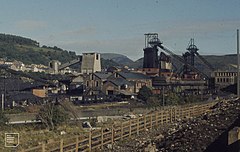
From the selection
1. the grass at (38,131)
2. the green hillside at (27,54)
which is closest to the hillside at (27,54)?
the green hillside at (27,54)

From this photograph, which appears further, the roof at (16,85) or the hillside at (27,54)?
the hillside at (27,54)

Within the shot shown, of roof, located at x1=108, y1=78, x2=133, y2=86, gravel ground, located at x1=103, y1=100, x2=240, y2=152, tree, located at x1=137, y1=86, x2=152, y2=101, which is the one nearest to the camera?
gravel ground, located at x1=103, y1=100, x2=240, y2=152

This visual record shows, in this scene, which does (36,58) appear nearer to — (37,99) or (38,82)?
(38,82)

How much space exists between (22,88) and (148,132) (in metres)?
48.9

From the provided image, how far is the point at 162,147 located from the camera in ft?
52.3

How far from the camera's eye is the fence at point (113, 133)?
552 inches

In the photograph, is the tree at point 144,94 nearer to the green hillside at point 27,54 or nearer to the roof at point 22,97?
the roof at point 22,97

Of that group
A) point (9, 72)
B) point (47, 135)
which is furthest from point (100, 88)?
point (47, 135)

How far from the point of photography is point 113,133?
60.3 feet

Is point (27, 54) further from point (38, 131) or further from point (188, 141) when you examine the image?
point (188, 141)

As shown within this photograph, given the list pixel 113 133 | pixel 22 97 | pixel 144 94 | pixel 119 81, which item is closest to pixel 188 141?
pixel 113 133

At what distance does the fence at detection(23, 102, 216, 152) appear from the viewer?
14.0 m

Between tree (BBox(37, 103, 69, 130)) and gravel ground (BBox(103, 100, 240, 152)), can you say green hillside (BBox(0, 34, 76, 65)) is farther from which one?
gravel ground (BBox(103, 100, 240, 152))

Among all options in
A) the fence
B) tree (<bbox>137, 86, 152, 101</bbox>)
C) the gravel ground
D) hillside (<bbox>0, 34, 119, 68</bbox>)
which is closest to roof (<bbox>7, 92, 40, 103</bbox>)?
tree (<bbox>137, 86, 152, 101</bbox>)
